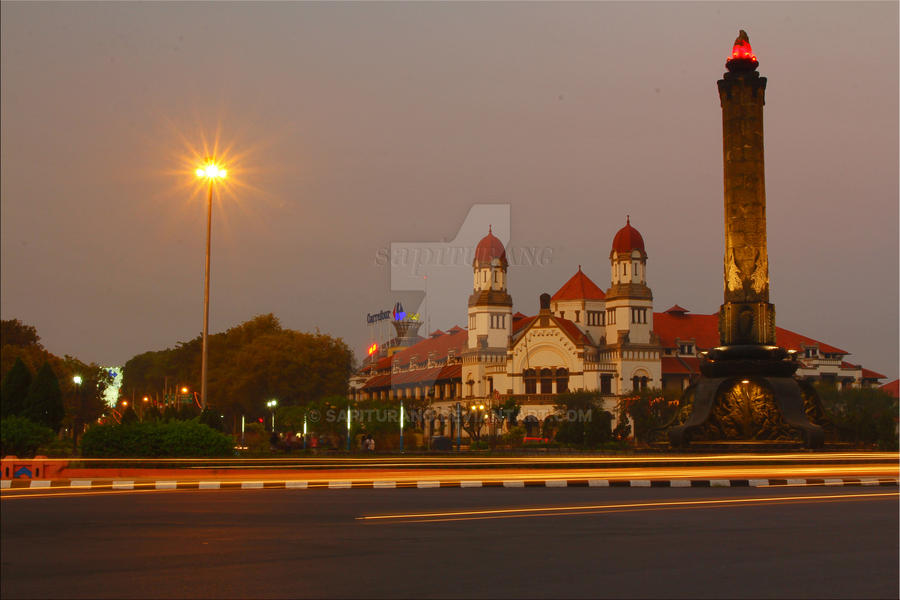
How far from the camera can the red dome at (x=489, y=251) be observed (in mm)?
115062

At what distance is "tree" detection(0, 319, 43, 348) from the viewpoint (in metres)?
74.9

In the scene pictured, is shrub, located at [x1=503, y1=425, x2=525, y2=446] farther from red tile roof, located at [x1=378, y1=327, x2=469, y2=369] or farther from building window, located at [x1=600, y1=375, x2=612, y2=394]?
red tile roof, located at [x1=378, y1=327, x2=469, y2=369]

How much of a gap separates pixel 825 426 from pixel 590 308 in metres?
83.4

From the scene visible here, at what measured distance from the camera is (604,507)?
Answer: 15812 mm

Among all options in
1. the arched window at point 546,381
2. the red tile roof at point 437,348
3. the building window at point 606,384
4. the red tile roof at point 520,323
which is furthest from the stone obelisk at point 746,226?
the red tile roof at point 437,348

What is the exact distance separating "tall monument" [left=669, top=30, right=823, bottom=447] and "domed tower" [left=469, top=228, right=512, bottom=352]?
7629 cm

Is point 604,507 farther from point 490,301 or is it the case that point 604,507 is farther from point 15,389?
point 490,301

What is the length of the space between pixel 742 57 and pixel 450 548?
3139 cm

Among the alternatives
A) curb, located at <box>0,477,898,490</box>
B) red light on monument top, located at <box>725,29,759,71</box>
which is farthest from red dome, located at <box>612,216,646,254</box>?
curb, located at <box>0,477,898,490</box>

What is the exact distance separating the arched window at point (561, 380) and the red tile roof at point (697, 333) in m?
11.3

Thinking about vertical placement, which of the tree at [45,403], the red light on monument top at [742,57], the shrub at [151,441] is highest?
the red light on monument top at [742,57]

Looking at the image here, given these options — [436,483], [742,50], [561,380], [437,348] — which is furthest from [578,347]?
[436,483]

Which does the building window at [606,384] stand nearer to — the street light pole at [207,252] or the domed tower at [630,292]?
the domed tower at [630,292]

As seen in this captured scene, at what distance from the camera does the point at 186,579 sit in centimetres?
837
